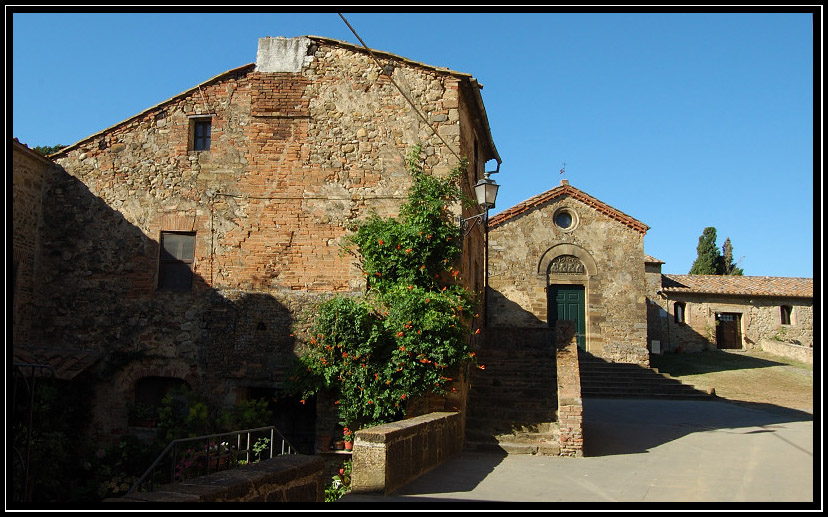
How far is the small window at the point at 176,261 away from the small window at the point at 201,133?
1.76 metres

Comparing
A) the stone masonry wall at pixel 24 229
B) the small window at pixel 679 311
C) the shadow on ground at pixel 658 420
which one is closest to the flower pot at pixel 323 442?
the shadow on ground at pixel 658 420

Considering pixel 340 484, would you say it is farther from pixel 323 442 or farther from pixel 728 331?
pixel 728 331

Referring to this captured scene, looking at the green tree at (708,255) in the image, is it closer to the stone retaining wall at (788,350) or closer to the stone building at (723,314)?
the stone building at (723,314)

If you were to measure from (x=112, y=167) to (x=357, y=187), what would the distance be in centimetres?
492

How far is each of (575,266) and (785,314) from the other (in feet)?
46.7

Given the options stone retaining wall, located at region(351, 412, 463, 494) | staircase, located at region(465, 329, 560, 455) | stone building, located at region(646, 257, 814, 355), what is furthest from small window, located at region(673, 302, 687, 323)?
stone retaining wall, located at region(351, 412, 463, 494)

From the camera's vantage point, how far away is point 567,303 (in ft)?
77.9

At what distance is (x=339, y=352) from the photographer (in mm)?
10117

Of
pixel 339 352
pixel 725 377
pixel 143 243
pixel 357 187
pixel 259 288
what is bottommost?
pixel 725 377

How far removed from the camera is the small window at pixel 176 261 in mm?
11664

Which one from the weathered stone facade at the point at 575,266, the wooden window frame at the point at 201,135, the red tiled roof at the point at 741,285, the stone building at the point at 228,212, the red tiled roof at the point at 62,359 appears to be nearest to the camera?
the red tiled roof at the point at 62,359

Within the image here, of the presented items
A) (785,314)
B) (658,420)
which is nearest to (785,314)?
(785,314)

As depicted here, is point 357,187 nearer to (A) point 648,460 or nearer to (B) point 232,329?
(B) point 232,329

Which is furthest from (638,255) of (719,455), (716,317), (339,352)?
(339,352)
